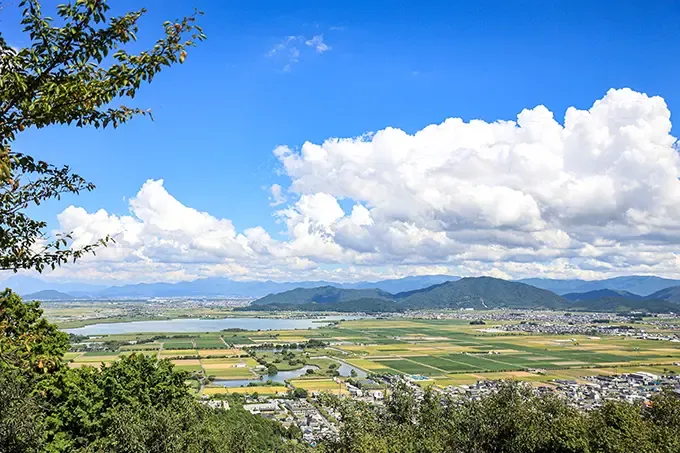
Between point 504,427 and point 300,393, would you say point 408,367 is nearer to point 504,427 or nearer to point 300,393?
point 300,393

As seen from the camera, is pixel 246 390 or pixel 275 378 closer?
pixel 246 390

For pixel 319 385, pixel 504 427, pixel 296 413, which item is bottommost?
pixel 319 385

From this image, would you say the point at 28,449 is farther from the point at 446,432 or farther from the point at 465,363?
the point at 465,363

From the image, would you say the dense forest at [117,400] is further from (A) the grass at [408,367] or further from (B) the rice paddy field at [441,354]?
(A) the grass at [408,367]

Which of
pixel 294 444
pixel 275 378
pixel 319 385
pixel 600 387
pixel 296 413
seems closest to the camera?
pixel 294 444

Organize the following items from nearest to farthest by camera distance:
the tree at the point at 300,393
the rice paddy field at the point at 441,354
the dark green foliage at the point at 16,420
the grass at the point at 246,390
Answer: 1. the dark green foliage at the point at 16,420
2. the tree at the point at 300,393
3. the grass at the point at 246,390
4. the rice paddy field at the point at 441,354

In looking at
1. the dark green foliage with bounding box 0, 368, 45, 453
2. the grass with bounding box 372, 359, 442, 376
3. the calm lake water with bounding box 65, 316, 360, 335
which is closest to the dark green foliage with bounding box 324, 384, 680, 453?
the dark green foliage with bounding box 0, 368, 45, 453

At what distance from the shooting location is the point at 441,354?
8806cm

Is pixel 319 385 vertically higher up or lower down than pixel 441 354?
higher up

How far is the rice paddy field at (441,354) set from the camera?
6756 centimetres

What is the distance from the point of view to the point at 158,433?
52.4 feet

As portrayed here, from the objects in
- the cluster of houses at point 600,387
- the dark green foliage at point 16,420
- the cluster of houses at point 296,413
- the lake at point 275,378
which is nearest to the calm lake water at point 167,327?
the lake at point 275,378

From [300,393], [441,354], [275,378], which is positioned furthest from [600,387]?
[275,378]

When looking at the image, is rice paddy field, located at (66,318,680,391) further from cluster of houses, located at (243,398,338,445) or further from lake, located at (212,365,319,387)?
cluster of houses, located at (243,398,338,445)
